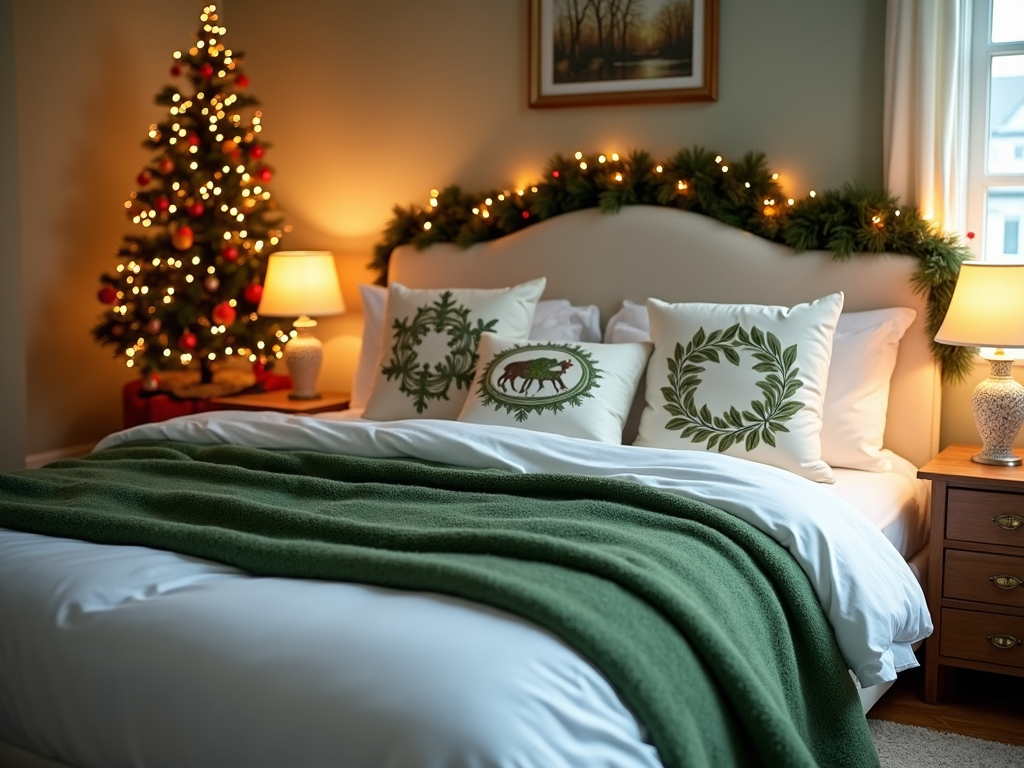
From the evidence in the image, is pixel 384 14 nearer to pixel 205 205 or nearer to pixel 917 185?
pixel 205 205

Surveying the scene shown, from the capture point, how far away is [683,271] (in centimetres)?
365

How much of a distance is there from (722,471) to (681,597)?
707mm

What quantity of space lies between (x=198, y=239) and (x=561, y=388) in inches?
80.6

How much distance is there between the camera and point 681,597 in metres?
1.69

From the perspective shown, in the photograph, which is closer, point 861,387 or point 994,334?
point 994,334

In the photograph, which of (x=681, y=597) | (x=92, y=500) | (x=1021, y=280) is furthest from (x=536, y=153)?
(x=681, y=597)

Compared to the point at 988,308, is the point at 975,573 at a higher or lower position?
lower

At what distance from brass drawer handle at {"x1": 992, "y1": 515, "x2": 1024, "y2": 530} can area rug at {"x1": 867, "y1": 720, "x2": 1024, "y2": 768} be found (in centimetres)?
54

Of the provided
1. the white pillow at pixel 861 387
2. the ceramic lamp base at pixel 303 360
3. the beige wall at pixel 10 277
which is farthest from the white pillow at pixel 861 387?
the beige wall at pixel 10 277

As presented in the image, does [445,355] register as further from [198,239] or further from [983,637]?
[983,637]

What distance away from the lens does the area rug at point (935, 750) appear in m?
2.49

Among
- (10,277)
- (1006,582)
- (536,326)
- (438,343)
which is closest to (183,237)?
(10,277)

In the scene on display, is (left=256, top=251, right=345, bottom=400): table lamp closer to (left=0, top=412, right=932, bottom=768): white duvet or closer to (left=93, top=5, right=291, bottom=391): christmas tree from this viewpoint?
(left=93, top=5, right=291, bottom=391): christmas tree

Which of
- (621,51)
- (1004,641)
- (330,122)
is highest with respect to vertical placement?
(621,51)
